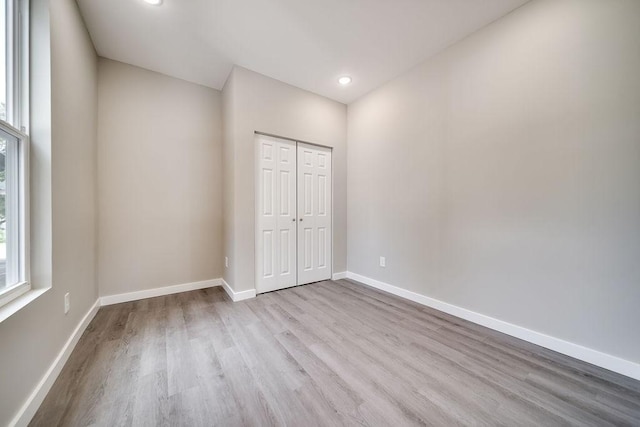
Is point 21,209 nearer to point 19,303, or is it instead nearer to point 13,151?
point 13,151

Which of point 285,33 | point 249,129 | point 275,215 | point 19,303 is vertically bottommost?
point 19,303

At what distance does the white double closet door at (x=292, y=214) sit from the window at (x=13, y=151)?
6.13 ft

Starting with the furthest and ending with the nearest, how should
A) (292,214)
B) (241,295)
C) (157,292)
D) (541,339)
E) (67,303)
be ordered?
1. (292,214)
2. (157,292)
3. (241,295)
4. (541,339)
5. (67,303)

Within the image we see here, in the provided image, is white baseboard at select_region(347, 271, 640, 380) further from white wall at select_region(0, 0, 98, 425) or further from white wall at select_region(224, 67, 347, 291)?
white wall at select_region(0, 0, 98, 425)

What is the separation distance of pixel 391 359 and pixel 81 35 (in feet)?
12.3

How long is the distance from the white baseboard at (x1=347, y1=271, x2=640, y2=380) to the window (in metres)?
3.21

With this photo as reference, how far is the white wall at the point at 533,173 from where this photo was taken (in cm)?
156

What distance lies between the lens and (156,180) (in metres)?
2.91

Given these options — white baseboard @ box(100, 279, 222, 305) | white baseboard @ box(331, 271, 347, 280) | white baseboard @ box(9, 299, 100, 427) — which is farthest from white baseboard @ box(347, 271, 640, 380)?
white baseboard @ box(9, 299, 100, 427)

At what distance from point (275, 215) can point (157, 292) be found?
1.72 m

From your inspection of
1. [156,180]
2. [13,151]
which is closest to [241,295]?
[156,180]

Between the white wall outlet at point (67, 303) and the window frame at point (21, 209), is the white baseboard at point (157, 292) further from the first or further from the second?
the window frame at point (21, 209)

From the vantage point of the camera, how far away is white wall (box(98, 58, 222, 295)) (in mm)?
2670

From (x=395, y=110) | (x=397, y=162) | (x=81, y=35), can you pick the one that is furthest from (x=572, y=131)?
(x=81, y=35)
